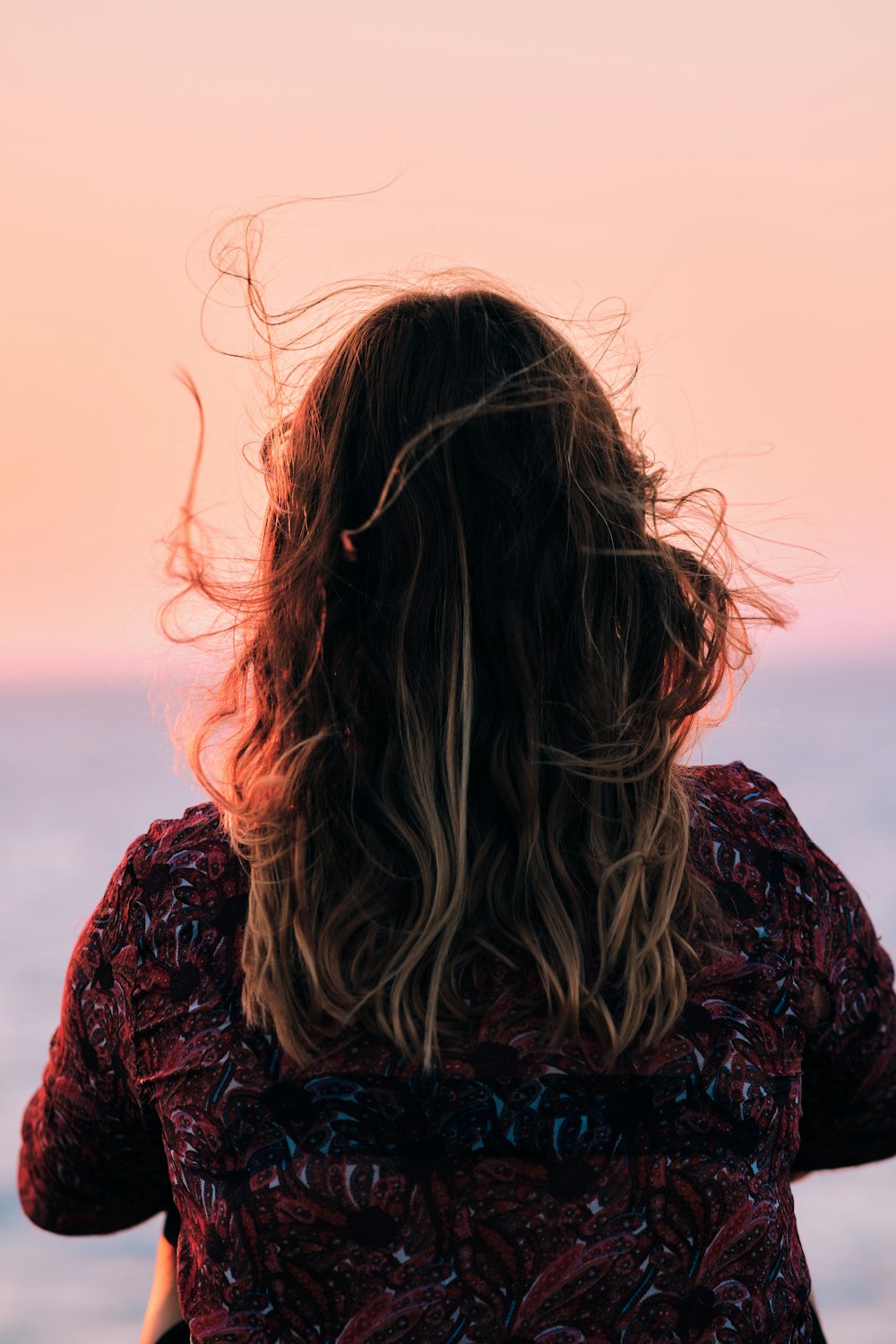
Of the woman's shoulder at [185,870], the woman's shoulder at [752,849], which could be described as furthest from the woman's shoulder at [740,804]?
the woman's shoulder at [185,870]

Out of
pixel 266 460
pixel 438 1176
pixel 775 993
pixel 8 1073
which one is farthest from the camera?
pixel 8 1073

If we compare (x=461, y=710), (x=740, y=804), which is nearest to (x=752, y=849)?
(x=740, y=804)

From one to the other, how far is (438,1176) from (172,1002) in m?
0.29

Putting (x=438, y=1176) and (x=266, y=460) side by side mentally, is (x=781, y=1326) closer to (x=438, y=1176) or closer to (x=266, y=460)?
(x=438, y=1176)

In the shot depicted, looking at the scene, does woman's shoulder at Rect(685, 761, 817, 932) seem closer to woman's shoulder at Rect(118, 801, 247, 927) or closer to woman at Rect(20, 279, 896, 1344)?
woman at Rect(20, 279, 896, 1344)

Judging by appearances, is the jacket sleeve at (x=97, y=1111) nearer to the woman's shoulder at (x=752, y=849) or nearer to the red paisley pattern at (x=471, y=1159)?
the red paisley pattern at (x=471, y=1159)

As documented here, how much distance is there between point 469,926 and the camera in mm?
1061

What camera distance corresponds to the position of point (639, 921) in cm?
108

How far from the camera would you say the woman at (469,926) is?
0.99 metres

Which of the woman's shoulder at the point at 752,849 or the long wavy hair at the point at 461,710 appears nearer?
the long wavy hair at the point at 461,710

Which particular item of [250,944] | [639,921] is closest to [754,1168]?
[639,921]

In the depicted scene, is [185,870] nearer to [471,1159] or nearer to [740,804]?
[471,1159]

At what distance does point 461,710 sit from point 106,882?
4.60 m

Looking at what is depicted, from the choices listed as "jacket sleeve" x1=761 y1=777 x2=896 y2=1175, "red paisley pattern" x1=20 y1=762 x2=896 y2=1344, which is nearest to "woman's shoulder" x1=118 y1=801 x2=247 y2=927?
"red paisley pattern" x1=20 y1=762 x2=896 y2=1344
